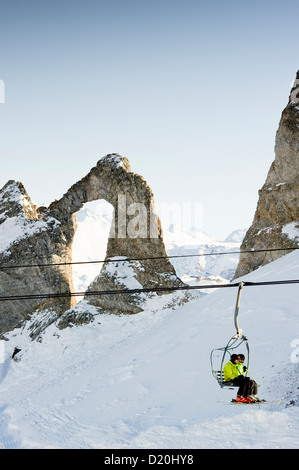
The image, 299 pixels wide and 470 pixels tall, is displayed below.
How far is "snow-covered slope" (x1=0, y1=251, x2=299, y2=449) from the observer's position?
15.5 meters

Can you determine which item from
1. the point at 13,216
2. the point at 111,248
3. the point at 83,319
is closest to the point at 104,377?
the point at 83,319

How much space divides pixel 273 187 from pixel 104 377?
74.8ft

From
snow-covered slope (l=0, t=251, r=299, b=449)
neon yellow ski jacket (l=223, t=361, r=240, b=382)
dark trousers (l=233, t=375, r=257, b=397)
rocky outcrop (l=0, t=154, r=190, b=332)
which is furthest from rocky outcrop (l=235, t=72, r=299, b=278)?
dark trousers (l=233, t=375, r=257, b=397)

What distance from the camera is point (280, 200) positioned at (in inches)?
1497

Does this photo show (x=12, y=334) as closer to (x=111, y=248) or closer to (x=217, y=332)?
(x=111, y=248)

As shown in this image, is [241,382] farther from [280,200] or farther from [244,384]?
[280,200]

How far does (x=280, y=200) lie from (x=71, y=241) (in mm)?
19878

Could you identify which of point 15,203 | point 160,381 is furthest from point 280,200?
point 15,203

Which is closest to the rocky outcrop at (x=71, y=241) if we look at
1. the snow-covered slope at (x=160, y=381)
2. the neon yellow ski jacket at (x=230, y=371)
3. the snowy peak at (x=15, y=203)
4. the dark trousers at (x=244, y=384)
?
the snowy peak at (x=15, y=203)

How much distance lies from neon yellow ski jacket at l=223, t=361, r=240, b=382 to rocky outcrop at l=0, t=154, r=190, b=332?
23728 mm

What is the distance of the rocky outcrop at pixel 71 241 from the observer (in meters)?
39.1

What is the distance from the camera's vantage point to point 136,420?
1780cm

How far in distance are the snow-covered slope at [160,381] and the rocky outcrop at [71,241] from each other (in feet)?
14.3
